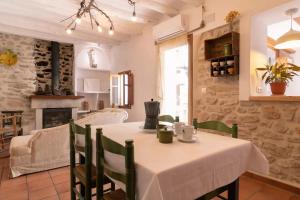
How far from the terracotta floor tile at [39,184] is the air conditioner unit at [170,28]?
315 cm

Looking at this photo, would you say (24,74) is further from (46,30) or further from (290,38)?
(290,38)

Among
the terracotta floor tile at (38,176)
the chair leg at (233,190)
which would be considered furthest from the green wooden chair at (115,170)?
the terracotta floor tile at (38,176)

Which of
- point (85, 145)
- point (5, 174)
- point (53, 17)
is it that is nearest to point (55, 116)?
point (53, 17)

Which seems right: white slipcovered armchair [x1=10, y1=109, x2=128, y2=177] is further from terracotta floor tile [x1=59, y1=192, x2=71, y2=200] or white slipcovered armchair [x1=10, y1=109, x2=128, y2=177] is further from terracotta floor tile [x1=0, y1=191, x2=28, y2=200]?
terracotta floor tile [x1=59, y1=192, x2=71, y2=200]

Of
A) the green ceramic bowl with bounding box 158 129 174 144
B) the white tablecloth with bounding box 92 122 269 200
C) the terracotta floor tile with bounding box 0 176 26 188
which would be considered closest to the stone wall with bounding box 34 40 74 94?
the terracotta floor tile with bounding box 0 176 26 188

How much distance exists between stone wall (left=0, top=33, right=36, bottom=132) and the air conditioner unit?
3.72 metres

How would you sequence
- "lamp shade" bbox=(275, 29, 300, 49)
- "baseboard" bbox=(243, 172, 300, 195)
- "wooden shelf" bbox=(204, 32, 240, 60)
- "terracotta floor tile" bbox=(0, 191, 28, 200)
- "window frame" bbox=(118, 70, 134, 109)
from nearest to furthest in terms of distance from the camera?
"terracotta floor tile" bbox=(0, 191, 28, 200) → "baseboard" bbox=(243, 172, 300, 195) → "lamp shade" bbox=(275, 29, 300, 49) → "wooden shelf" bbox=(204, 32, 240, 60) → "window frame" bbox=(118, 70, 134, 109)

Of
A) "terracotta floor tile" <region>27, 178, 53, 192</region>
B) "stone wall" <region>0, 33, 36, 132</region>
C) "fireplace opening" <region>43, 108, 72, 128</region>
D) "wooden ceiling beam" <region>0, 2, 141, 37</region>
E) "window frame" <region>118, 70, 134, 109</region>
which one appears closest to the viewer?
"terracotta floor tile" <region>27, 178, 53, 192</region>

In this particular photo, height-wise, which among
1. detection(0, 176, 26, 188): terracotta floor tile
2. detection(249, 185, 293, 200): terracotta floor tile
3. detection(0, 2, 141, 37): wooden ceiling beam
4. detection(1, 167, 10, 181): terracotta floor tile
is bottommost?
detection(249, 185, 293, 200): terracotta floor tile

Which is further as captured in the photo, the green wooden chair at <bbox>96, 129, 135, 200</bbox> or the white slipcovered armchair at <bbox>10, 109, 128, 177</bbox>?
the white slipcovered armchair at <bbox>10, 109, 128, 177</bbox>

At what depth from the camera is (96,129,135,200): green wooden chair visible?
3.26 ft

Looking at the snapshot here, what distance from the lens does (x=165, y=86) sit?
13.8 feet

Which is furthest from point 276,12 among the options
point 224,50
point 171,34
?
point 171,34

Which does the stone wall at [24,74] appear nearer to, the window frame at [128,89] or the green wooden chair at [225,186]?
the window frame at [128,89]
